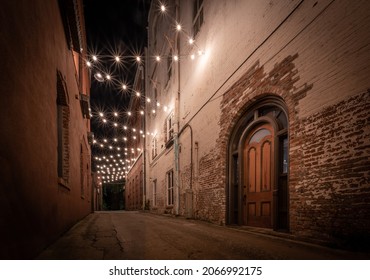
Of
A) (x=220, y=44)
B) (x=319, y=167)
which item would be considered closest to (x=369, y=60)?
(x=319, y=167)

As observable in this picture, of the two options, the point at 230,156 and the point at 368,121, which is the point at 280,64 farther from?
the point at 230,156

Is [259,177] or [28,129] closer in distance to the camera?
[28,129]

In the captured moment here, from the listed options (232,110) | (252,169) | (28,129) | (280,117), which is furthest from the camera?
A: (232,110)

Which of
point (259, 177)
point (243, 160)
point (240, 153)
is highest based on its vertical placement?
point (240, 153)

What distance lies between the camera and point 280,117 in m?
5.22

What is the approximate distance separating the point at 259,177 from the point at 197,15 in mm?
6465

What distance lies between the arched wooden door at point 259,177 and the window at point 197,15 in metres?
5.00

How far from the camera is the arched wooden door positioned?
17.4 ft

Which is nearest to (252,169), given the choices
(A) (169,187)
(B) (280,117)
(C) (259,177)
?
(C) (259,177)

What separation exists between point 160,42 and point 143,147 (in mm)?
8071

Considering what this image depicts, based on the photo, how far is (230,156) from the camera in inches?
262

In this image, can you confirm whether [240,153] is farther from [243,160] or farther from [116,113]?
[116,113]

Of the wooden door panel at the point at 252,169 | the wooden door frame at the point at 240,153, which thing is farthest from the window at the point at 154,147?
the wooden door panel at the point at 252,169

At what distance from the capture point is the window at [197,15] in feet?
28.9
